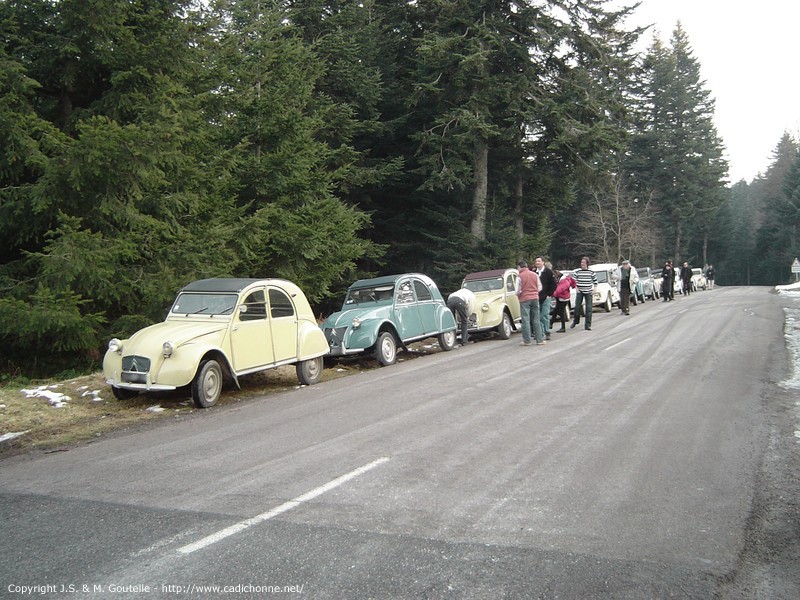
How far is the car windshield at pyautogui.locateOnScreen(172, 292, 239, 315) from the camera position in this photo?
10.3m

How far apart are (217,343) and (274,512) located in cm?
555

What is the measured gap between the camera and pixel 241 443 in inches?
272

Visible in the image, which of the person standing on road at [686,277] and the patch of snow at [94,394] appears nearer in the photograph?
the patch of snow at [94,394]

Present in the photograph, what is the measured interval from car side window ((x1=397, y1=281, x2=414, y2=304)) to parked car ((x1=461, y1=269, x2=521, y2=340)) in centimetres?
314

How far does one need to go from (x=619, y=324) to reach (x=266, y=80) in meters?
15.0

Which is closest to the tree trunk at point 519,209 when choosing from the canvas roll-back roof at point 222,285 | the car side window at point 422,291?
the car side window at point 422,291

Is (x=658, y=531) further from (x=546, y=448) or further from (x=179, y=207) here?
(x=179, y=207)

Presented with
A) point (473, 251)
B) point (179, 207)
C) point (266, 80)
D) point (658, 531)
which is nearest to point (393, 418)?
point (658, 531)

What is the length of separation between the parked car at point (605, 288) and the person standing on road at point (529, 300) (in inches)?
458

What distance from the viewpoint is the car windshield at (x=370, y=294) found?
48.0 ft

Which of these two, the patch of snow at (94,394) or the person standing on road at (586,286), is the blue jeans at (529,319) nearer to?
the person standing on road at (586,286)

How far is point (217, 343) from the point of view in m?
9.71

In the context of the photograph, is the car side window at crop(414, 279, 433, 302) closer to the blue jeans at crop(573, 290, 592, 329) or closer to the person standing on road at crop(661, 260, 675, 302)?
the blue jeans at crop(573, 290, 592, 329)

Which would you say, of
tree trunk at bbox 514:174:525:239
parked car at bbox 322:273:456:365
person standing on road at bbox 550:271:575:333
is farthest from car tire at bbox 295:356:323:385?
tree trunk at bbox 514:174:525:239
